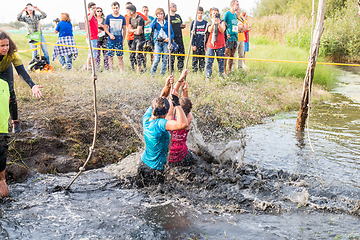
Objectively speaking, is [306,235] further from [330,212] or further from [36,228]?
[36,228]

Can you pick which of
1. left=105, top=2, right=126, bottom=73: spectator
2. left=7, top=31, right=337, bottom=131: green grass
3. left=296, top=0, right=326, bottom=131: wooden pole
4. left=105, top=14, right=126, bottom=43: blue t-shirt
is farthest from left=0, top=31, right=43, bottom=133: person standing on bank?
left=296, top=0, right=326, bottom=131: wooden pole

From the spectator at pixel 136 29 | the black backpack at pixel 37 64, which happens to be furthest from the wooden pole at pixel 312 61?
the black backpack at pixel 37 64

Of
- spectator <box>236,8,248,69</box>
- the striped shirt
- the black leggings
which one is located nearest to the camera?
the black leggings

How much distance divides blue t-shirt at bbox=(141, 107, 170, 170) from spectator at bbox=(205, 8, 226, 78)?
19.7 ft

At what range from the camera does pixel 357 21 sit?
20.4 m

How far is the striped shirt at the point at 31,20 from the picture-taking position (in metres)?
9.14

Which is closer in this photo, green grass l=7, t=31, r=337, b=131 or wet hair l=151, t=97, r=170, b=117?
wet hair l=151, t=97, r=170, b=117

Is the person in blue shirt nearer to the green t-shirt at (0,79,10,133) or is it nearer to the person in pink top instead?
the person in pink top

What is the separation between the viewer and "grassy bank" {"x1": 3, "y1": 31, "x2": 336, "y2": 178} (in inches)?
225

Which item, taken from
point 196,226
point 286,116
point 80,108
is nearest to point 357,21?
point 286,116

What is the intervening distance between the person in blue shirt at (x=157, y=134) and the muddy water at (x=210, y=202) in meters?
0.25

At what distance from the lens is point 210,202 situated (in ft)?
13.7

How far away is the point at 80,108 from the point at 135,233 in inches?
168

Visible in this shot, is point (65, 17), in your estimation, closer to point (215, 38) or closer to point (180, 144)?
point (215, 38)
